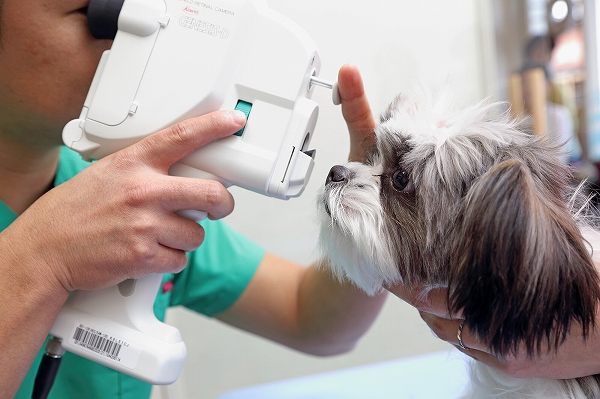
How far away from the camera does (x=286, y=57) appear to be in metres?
0.71

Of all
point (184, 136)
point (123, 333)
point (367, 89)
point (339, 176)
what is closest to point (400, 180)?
point (339, 176)

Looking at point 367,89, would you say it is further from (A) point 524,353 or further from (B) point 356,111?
(A) point 524,353

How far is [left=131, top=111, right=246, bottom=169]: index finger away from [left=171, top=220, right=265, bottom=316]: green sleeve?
1.64 ft

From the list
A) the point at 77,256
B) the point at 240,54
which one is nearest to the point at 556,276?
the point at 240,54

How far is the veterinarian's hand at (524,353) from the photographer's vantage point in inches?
26.8

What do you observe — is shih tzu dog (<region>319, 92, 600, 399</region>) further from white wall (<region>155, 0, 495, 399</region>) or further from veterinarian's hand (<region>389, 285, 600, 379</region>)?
white wall (<region>155, 0, 495, 399</region>)

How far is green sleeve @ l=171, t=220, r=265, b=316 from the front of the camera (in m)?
1.18

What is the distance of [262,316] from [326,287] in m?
0.22

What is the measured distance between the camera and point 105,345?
0.73 meters

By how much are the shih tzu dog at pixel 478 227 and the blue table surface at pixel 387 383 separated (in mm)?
273

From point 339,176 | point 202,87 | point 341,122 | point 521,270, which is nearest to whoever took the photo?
point 521,270

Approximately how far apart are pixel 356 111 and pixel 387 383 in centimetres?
68

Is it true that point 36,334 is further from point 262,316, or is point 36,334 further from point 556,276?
point 556,276

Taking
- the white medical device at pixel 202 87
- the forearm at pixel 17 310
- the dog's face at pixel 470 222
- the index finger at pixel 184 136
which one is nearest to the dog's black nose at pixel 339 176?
the dog's face at pixel 470 222
